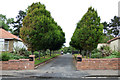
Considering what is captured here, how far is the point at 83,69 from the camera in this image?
43.7 feet

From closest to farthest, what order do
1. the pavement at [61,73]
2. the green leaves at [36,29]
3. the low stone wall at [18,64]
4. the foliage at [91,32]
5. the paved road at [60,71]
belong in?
the pavement at [61,73] < the paved road at [60,71] < the low stone wall at [18,64] < the foliage at [91,32] < the green leaves at [36,29]

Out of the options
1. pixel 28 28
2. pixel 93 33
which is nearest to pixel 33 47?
pixel 28 28

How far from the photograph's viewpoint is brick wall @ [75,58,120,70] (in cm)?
1300

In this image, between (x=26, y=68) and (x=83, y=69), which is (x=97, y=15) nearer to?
(x=83, y=69)

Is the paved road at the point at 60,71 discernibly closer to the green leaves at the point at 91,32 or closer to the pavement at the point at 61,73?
the pavement at the point at 61,73

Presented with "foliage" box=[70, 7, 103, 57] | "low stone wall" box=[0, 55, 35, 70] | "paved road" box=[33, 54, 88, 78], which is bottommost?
"paved road" box=[33, 54, 88, 78]

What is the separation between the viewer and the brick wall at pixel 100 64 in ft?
42.7

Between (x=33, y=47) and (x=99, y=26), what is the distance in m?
9.23

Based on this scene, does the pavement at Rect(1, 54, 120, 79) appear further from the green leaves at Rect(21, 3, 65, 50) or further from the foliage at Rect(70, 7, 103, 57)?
the green leaves at Rect(21, 3, 65, 50)

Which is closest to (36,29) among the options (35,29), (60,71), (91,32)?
(35,29)

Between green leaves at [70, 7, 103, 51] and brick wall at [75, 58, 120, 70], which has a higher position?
green leaves at [70, 7, 103, 51]

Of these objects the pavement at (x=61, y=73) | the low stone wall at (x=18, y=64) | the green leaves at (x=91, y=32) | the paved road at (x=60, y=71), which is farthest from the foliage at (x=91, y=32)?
the low stone wall at (x=18, y=64)

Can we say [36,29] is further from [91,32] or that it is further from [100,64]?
[100,64]

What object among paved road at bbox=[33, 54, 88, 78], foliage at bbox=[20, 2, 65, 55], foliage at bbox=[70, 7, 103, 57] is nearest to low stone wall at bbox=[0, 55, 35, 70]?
paved road at bbox=[33, 54, 88, 78]
